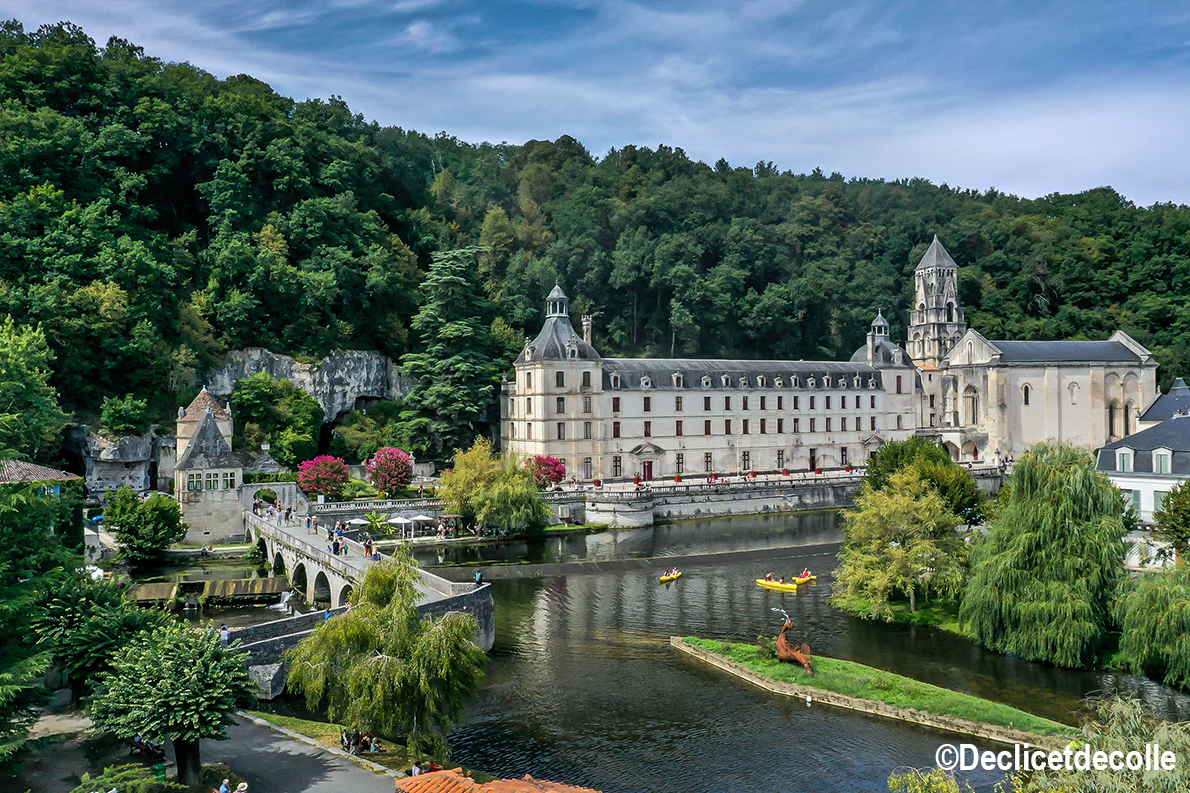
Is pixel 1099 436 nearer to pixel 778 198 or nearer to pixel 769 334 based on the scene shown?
pixel 769 334

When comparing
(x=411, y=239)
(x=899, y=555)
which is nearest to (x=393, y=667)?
(x=899, y=555)

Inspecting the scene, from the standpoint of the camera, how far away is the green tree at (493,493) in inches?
1797

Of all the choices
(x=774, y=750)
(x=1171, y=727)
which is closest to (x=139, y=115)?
(x=774, y=750)

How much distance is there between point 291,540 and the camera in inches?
1425

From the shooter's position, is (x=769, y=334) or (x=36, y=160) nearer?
(x=36, y=160)

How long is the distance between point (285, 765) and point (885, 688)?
1503 cm

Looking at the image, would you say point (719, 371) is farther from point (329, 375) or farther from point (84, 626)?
point (84, 626)

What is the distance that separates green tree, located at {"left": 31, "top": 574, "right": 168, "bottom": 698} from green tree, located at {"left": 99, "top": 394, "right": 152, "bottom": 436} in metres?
31.3

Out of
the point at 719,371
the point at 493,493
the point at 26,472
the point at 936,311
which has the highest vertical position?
the point at 936,311

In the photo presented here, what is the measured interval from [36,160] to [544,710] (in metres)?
52.1

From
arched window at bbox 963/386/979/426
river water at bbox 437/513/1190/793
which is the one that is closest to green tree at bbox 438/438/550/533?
river water at bbox 437/513/1190/793

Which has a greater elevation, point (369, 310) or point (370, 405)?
point (369, 310)

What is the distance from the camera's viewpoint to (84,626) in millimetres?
19422

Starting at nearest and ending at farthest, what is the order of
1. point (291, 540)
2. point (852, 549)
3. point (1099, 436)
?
point (852, 549) → point (291, 540) → point (1099, 436)
